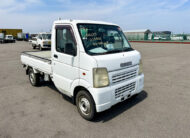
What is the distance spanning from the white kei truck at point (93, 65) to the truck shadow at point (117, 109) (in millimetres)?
356

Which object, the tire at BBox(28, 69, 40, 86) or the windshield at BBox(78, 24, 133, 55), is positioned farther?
the tire at BBox(28, 69, 40, 86)

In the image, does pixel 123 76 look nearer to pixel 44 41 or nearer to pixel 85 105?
pixel 85 105

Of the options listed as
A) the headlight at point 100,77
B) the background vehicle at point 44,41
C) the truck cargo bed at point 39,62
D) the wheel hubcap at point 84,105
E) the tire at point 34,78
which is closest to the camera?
the headlight at point 100,77

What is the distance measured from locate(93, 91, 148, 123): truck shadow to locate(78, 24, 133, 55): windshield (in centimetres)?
155

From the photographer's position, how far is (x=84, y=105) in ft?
10.8

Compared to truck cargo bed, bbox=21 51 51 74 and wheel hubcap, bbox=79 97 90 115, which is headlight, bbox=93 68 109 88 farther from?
truck cargo bed, bbox=21 51 51 74

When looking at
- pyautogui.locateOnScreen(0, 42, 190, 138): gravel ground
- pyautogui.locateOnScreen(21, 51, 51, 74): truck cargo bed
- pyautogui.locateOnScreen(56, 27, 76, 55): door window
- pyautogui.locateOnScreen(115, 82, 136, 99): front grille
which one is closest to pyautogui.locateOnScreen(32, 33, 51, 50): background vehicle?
pyautogui.locateOnScreen(21, 51, 51, 74): truck cargo bed

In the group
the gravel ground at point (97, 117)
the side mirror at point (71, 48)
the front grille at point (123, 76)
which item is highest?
the side mirror at point (71, 48)

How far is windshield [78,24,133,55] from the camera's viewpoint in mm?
3098

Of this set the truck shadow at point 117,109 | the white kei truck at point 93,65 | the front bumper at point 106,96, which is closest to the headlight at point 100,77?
the white kei truck at point 93,65

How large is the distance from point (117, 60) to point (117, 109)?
1.45 metres

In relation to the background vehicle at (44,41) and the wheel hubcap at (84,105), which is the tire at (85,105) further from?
the background vehicle at (44,41)

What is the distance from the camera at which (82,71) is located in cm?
301

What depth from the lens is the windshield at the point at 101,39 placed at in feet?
10.2
